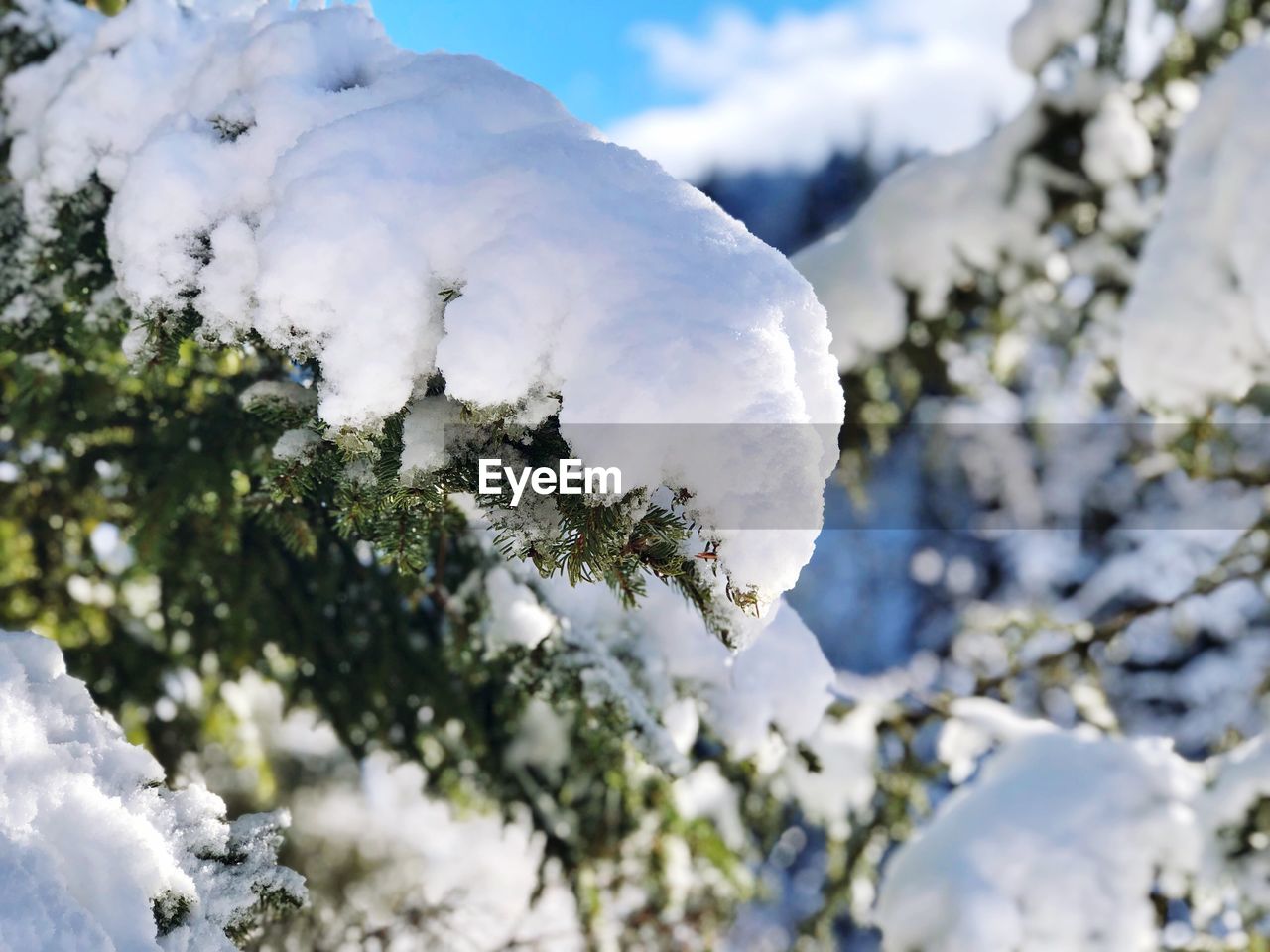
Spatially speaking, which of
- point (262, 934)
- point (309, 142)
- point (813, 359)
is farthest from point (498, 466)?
point (262, 934)

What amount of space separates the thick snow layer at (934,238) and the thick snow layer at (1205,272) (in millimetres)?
706

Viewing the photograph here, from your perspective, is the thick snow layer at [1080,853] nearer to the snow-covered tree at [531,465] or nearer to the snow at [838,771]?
the snow-covered tree at [531,465]

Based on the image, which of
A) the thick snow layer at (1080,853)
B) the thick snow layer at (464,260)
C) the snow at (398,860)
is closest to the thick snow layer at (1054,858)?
the thick snow layer at (1080,853)

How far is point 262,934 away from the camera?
1.95 metres

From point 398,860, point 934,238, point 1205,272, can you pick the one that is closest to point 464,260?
point 398,860

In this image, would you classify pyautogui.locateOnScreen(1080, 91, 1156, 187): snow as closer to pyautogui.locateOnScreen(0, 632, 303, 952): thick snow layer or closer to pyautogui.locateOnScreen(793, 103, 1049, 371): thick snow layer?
pyautogui.locateOnScreen(793, 103, 1049, 371): thick snow layer

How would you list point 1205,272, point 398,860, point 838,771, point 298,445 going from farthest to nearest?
point 838,771
point 398,860
point 1205,272
point 298,445

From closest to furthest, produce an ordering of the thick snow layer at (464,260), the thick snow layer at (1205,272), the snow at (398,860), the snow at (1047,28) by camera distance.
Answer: the thick snow layer at (464,260) < the snow at (398,860) < the thick snow layer at (1205,272) < the snow at (1047,28)

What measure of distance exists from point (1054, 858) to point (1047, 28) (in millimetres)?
2723

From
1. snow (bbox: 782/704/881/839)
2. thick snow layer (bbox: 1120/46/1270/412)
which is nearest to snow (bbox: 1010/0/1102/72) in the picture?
thick snow layer (bbox: 1120/46/1270/412)

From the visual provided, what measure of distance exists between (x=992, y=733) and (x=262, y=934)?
7.81ft

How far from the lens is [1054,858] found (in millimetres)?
2682

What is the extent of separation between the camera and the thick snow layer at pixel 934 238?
3520 millimetres

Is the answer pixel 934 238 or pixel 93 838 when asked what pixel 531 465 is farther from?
pixel 934 238
